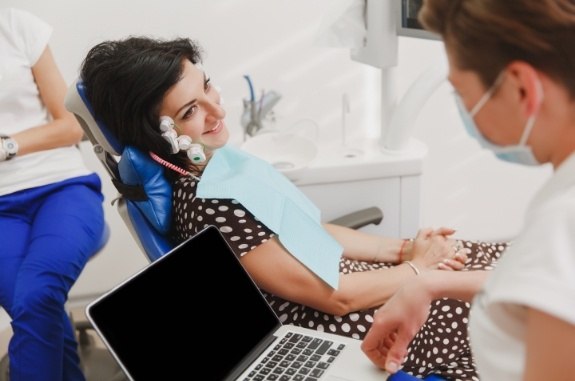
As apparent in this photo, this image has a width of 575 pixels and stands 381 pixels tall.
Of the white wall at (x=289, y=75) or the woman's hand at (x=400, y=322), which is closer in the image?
the woman's hand at (x=400, y=322)

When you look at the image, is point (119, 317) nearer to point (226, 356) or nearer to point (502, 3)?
point (226, 356)

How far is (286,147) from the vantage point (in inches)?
70.9

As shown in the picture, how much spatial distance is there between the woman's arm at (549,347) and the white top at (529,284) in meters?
0.01

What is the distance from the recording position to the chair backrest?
4.04ft

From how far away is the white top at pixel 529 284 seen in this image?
514 millimetres

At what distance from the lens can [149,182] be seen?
1241 millimetres

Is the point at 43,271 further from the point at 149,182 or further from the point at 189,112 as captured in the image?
the point at 189,112

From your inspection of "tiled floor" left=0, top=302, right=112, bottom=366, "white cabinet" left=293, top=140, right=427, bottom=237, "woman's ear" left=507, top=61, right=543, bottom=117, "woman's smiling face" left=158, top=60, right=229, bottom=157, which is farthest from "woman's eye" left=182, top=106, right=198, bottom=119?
"tiled floor" left=0, top=302, right=112, bottom=366

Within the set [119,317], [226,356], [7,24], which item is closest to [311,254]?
[226,356]

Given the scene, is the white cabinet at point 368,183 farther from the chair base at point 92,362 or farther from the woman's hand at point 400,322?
the chair base at point 92,362

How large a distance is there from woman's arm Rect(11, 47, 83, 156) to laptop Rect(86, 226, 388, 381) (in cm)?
88

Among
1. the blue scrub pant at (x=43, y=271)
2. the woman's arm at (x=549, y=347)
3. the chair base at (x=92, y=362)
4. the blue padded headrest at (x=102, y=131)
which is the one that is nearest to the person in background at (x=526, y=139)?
the woman's arm at (x=549, y=347)

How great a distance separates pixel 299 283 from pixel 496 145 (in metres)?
0.65

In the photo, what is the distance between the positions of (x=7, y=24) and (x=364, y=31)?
1.09 metres
